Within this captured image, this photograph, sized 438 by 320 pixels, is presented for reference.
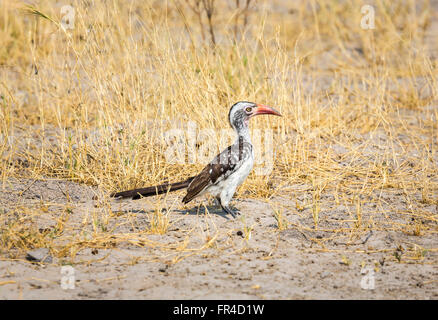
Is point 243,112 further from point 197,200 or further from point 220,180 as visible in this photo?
point 197,200

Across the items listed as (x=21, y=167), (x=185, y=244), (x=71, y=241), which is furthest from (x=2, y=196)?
(x=185, y=244)

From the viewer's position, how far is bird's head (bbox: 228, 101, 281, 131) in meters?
5.26

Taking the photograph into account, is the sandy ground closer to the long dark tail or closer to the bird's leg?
the bird's leg

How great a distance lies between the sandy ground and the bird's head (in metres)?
0.84

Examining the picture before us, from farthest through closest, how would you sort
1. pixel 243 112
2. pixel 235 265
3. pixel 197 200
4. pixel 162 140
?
pixel 162 140 → pixel 197 200 → pixel 243 112 → pixel 235 265

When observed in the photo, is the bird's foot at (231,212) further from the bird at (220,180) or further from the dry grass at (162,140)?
the dry grass at (162,140)

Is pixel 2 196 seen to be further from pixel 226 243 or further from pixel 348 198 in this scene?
pixel 348 198

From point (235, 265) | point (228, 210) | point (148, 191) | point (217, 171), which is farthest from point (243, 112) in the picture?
point (235, 265)

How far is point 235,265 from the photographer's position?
13.6 ft

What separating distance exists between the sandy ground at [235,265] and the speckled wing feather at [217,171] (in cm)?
24

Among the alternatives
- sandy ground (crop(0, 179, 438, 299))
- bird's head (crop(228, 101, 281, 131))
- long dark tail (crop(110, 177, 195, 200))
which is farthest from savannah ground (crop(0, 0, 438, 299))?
bird's head (crop(228, 101, 281, 131))

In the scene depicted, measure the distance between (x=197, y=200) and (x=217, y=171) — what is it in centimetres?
74
